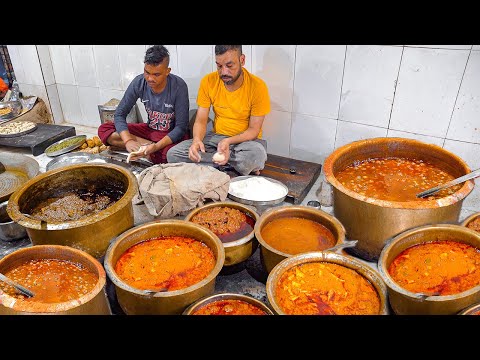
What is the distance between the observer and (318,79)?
3984 mm

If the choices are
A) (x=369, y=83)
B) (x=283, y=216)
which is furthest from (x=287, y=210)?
(x=369, y=83)

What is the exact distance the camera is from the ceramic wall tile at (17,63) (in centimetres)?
554

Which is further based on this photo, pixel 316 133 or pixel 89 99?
pixel 89 99

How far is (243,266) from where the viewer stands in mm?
3045

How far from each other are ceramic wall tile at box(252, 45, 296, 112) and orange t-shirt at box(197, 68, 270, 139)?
0.98 ft

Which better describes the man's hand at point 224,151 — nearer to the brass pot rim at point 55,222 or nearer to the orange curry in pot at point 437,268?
the brass pot rim at point 55,222

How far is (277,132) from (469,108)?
6.27 feet

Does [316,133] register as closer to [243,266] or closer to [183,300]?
[243,266]

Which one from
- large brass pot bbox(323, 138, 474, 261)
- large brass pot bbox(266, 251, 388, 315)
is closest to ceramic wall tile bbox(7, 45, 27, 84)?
large brass pot bbox(323, 138, 474, 261)

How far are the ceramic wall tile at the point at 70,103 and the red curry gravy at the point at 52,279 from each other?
12.9 ft

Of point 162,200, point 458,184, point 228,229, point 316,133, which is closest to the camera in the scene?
point 458,184

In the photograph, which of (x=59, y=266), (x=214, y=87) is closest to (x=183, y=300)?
(x=59, y=266)

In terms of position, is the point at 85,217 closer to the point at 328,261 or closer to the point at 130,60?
the point at 328,261

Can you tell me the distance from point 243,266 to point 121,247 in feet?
3.21
